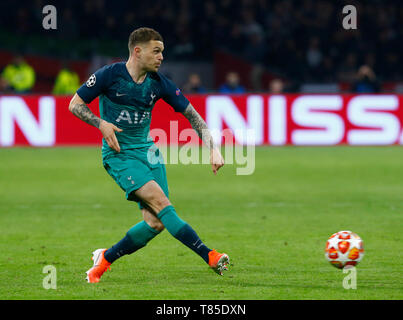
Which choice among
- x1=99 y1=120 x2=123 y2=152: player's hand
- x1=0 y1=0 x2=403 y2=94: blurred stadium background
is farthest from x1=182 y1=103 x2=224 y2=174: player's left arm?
x1=0 y1=0 x2=403 y2=94: blurred stadium background

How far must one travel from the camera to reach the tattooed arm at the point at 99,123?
20.6 ft

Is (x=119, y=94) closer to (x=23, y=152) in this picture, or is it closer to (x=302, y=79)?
(x=23, y=152)

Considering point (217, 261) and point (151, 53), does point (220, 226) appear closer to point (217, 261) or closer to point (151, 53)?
point (217, 261)

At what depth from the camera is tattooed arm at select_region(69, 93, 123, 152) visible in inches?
247

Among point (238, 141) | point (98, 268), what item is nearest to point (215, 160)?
point (98, 268)

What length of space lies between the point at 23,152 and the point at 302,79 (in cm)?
834

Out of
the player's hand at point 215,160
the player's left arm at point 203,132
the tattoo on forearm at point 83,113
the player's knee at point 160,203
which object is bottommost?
the player's knee at point 160,203

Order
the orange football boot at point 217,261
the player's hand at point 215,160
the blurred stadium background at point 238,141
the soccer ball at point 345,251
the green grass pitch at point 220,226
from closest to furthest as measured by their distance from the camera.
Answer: the green grass pitch at point 220,226 < the orange football boot at point 217,261 < the player's hand at point 215,160 < the soccer ball at point 345,251 < the blurred stadium background at point 238,141

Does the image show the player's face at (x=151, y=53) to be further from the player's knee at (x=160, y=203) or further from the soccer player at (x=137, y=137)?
the player's knee at (x=160, y=203)

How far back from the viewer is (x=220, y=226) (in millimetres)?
9461

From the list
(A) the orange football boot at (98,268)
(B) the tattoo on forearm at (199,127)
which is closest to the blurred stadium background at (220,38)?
(B) the tattoo on forearm at (199,127)

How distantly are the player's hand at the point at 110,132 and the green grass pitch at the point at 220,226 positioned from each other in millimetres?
1100

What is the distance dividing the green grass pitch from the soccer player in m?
0.30

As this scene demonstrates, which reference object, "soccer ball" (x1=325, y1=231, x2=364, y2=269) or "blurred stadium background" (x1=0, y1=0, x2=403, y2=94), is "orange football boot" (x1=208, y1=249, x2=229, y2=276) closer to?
"soccer ball" (x1=325, y1=231, x2=364, y2=269)
